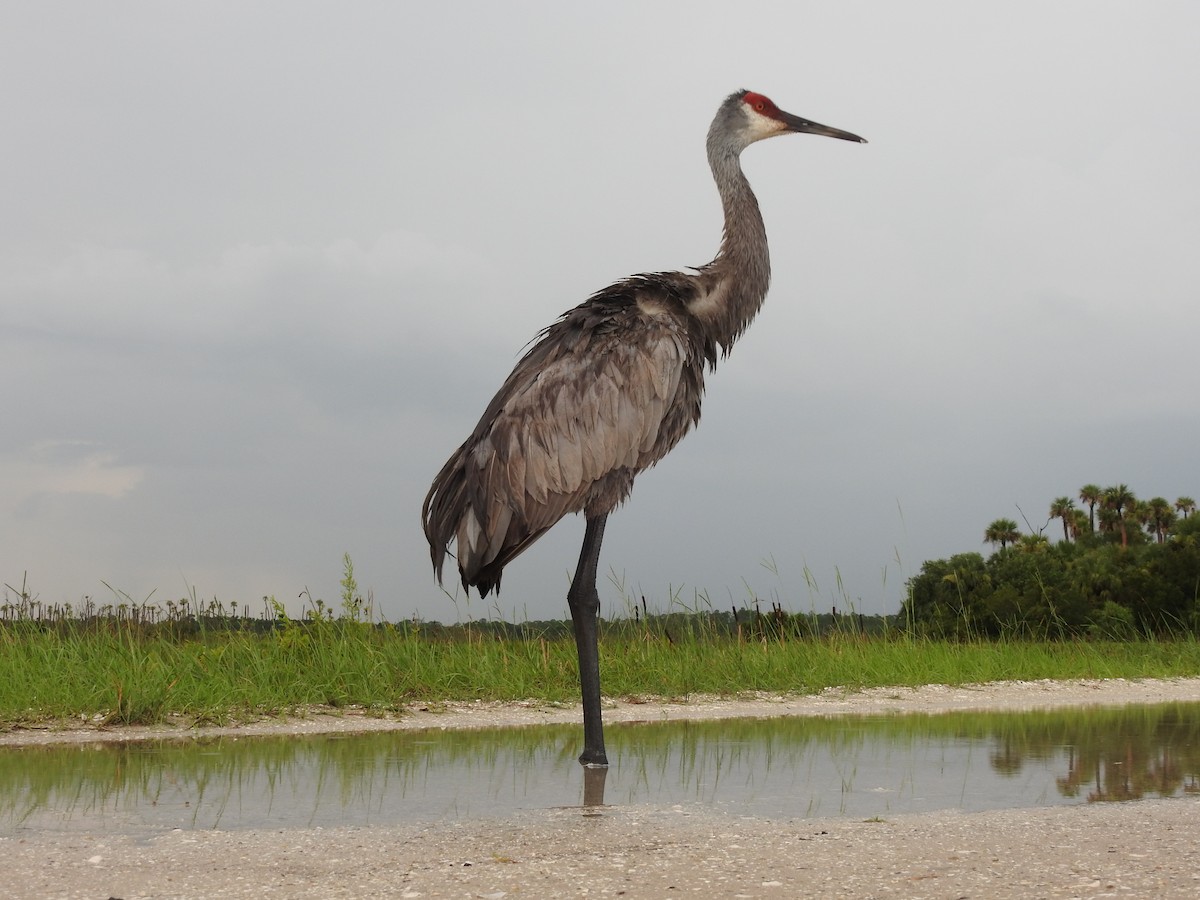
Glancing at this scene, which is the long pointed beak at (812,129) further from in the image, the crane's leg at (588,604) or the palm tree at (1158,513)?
the palm tree at (1158,513)

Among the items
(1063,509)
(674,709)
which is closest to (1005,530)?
(1063,509)

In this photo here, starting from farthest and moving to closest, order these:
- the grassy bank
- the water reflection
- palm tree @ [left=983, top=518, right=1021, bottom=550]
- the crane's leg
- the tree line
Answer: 1. palm tree @ [left=983, top=518, right=1021, bottom=550]
2. the tree line
3. the grassy bank
4. the crane's leg
5. the water reflection

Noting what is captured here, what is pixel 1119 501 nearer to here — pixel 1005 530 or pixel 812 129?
pixel 1005 530

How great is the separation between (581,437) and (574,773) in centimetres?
205

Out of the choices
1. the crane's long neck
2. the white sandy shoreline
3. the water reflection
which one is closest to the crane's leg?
the water reflection

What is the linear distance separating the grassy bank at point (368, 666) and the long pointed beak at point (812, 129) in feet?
17.0

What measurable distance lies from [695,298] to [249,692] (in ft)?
16.3

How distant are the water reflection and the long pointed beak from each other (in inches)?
190

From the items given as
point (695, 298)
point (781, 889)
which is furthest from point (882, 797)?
point (695, 298)

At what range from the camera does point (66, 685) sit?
33.5 feet

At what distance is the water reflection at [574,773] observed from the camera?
19.9ft

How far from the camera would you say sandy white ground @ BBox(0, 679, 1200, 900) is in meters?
4.32

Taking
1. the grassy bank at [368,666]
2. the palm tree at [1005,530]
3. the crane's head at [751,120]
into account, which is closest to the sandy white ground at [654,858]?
the grassy bank at [368,666]

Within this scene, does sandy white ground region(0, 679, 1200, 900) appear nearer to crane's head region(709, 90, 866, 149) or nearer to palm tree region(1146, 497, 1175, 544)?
crane's head region(709, 90, 866, 149)
